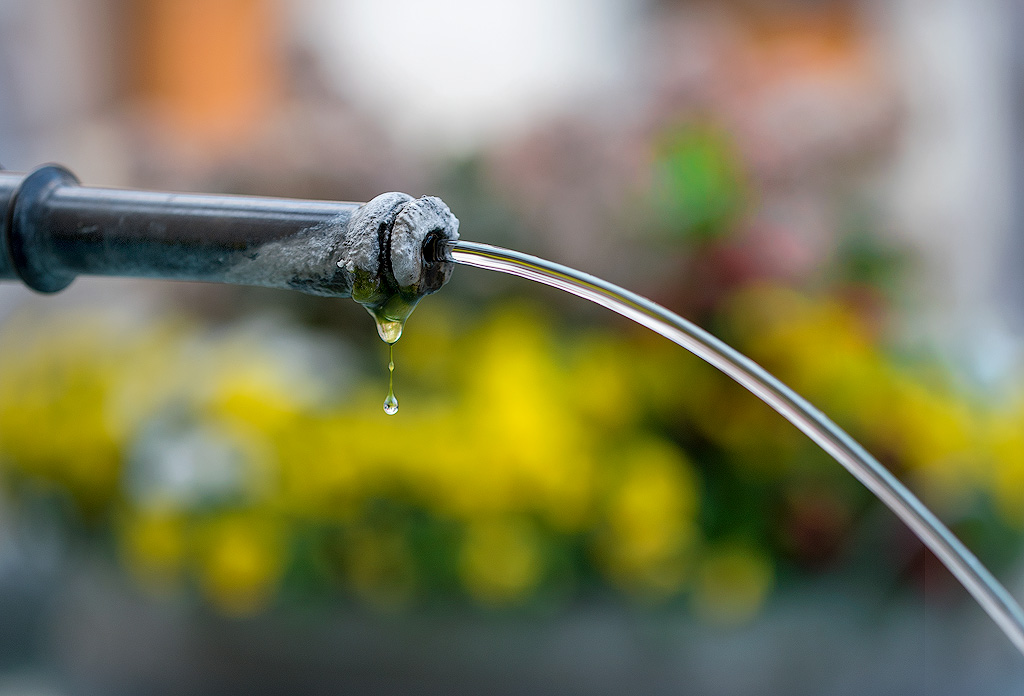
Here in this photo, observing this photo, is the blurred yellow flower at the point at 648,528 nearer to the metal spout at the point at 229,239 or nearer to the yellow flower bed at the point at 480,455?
the yellow flower bed at the point at 480,455

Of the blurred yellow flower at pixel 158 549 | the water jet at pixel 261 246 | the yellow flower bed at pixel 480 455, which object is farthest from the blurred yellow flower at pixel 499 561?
the water jet at pixel 261 246

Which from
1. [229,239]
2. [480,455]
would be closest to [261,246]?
[229,239]

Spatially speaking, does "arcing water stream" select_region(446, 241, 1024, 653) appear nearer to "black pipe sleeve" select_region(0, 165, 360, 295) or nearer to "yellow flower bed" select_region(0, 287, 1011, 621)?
"black pipe sleeve" select_region(0, 165, 360, 295)

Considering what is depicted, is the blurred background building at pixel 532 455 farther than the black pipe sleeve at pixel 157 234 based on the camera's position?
Yes

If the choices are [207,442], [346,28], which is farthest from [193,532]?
[346,28]

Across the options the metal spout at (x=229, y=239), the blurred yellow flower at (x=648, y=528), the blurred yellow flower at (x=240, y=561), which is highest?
the blurred yellow flower at (x=648, y=528)

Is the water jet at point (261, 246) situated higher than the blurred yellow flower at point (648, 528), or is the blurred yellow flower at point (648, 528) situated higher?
the blurred yellow flower at point (648, 528)

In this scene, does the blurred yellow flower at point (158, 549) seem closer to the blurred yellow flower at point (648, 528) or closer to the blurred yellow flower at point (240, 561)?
the blurred yellow flower at point (240, 561)

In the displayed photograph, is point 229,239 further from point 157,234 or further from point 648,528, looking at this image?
point 648,528
